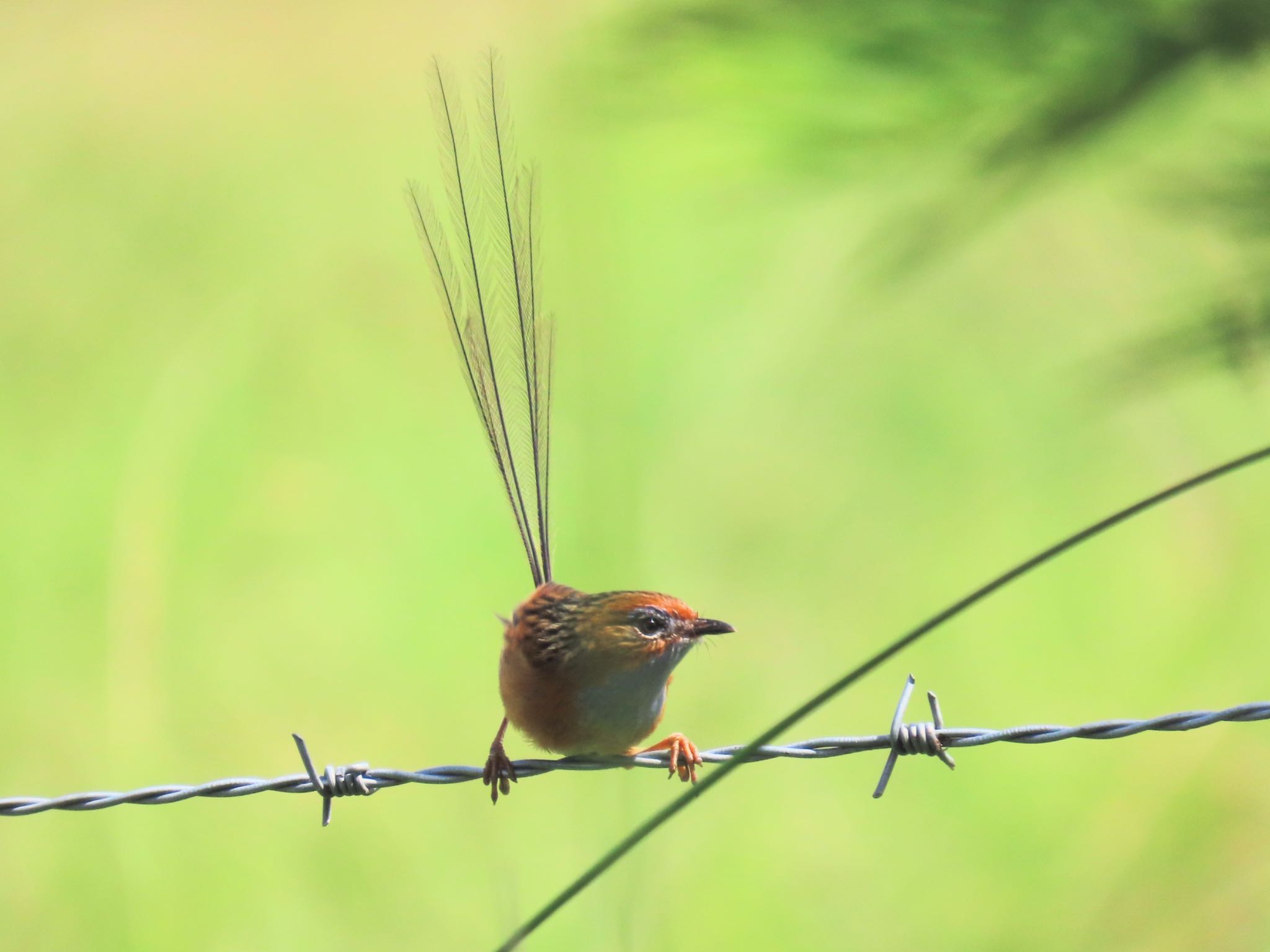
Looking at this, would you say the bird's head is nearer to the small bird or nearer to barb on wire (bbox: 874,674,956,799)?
the small bird

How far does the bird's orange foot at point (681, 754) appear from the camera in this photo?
274cm

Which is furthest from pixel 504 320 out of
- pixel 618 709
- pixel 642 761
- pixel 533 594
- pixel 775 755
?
pixel 775 755

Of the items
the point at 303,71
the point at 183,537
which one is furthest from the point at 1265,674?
the point at 303,71

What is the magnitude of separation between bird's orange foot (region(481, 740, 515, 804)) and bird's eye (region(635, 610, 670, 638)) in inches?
17.6

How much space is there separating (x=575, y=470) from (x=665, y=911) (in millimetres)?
2699

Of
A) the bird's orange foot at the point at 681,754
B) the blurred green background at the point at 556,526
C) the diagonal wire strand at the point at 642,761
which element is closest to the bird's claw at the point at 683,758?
the bird's orange foot at the point at 681,754

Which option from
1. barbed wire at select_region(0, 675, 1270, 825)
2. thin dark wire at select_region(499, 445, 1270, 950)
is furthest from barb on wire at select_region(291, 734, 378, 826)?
thin dark wire at select_region(499, 445, 1270, 950)

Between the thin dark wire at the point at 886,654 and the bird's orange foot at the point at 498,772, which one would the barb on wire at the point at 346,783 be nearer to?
the bird's orange foot at the point at 498,772

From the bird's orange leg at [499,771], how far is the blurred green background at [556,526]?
348mm

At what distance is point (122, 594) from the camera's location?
630 cm

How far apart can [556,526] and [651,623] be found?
2.84 meters

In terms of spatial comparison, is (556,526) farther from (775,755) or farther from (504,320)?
(775,755)

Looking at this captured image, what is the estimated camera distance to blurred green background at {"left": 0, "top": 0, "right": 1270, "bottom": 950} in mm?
4949

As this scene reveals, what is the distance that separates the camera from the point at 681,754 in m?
2.77
